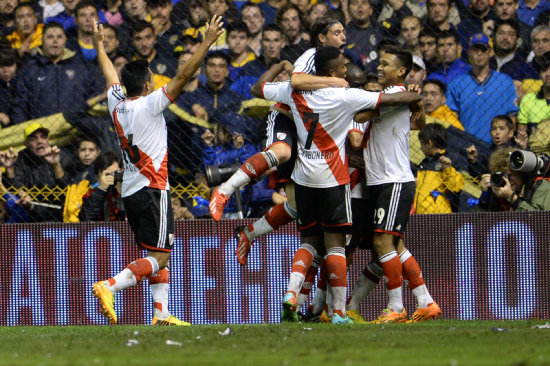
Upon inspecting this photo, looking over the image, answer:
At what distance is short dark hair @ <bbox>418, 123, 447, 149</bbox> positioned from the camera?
380 inches

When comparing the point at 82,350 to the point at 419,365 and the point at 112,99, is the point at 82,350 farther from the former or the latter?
the point at 112,99

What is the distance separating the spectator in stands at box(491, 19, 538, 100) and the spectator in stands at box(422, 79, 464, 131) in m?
0.72

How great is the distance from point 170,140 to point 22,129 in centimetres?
170

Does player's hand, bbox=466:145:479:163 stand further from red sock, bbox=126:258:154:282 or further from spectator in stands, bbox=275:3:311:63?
red sock, bbox=126:258:154:282

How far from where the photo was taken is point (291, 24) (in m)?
10.9

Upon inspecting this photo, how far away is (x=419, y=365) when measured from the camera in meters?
4.75

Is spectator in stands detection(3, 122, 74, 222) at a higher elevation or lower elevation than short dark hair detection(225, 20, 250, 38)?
lower

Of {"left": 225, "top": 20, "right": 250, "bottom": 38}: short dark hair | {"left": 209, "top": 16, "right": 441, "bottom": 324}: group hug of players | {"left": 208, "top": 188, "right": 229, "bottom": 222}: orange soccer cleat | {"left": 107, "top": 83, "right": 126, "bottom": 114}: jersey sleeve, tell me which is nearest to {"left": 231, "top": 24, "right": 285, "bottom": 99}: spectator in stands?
{"left": 225, "top": 20, "right": 250, "bottom": 38}: short dark hair

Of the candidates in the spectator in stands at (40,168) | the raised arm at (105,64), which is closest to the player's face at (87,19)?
the spectator in stands at (40,168)

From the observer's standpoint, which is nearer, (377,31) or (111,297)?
(111,297)

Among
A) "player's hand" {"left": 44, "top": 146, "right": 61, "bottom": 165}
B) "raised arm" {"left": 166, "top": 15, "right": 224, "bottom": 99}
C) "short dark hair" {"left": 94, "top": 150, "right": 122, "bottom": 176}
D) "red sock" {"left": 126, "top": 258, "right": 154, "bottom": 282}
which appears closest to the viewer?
"raised arm" {"left": 166, "top": 15, "right": 224, "bottom": 99}

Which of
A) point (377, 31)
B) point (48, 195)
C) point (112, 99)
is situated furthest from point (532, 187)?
point (48, 195)

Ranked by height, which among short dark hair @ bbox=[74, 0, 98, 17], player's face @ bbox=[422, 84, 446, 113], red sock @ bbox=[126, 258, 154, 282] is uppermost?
short dark hair @ bbox=[74, 0, 98, 17]

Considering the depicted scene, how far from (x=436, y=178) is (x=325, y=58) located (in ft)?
8.02
